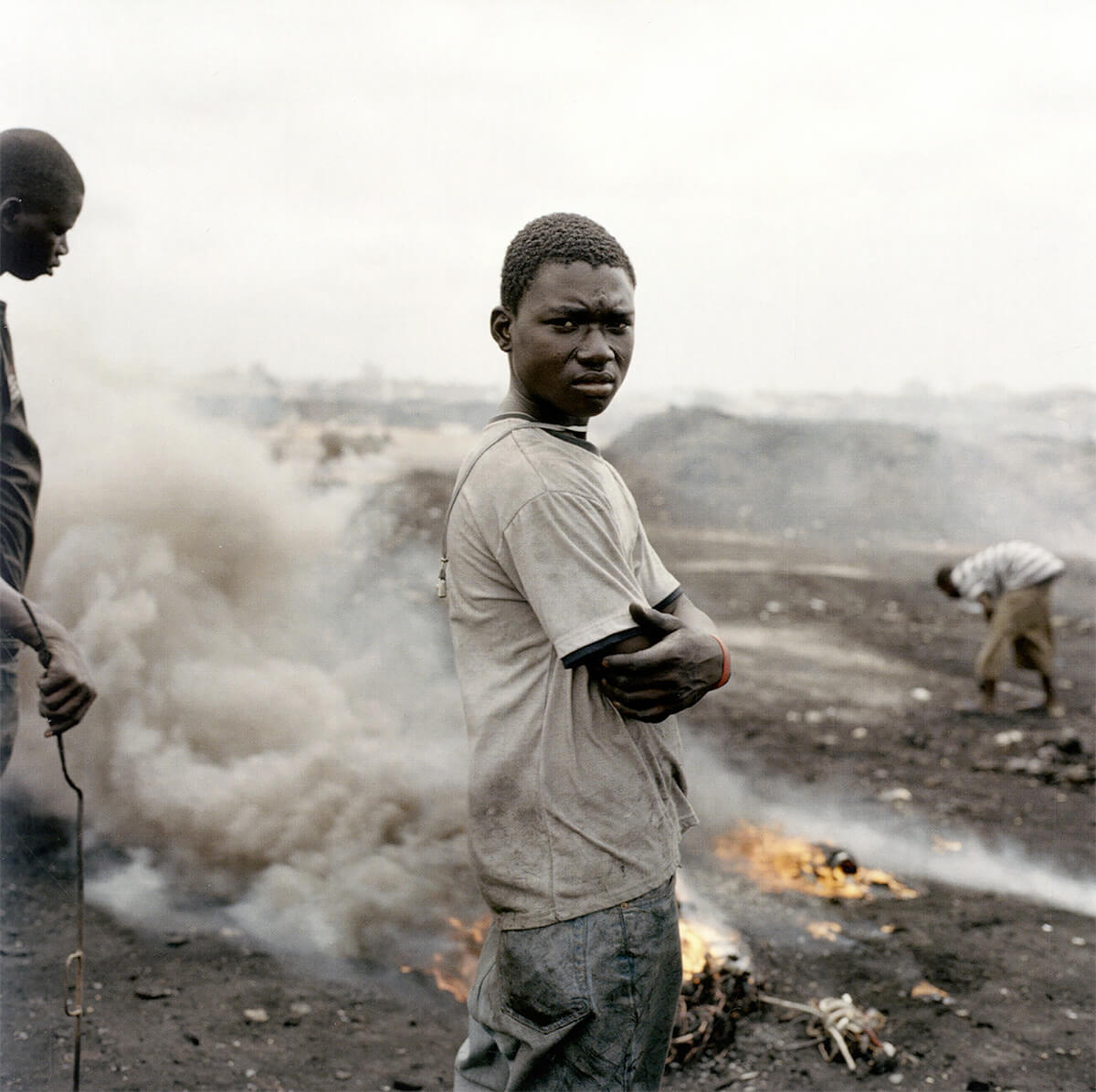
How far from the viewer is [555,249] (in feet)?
6.22

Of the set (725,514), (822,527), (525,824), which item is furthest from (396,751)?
(822,527)

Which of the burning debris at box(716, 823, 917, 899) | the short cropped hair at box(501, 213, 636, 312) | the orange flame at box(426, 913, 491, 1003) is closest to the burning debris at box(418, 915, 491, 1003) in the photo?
the orange flame at box(426, 913, 491, 1003)

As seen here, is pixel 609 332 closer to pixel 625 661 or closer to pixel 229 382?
pixel 625 661

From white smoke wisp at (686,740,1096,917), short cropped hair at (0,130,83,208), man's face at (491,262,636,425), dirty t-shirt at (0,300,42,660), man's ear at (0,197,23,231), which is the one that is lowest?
white smoke wisp at (686,740,1096,917)

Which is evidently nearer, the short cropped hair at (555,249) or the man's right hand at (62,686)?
the short cropped hair at (555,249)

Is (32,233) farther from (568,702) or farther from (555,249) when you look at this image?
(568,702)

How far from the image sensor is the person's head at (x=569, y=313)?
188cm

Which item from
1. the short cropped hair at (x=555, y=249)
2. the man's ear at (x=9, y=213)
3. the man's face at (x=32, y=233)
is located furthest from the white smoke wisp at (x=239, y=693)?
the short cropped hair at (x=555, y=249)

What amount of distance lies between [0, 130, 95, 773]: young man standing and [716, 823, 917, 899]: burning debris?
3.28m

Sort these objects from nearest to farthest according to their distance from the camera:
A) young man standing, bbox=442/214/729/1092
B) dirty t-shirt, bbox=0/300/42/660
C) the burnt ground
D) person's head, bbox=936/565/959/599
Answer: young man standing, bbox=442/214/729/1092 < dirty t-shirt, bbox=0/300/42/660 < the burnt ground < person's head, bbox=936/565/959/599

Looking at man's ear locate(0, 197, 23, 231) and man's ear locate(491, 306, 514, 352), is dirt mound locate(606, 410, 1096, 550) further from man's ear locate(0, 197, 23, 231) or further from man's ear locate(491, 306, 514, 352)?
man's ear locate(491, 306, 514, 352)

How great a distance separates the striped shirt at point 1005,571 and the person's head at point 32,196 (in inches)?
262

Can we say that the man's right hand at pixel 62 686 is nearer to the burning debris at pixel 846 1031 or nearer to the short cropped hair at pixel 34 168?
the short cropped hair at pixel 34 168

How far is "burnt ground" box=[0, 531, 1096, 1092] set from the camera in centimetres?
324
